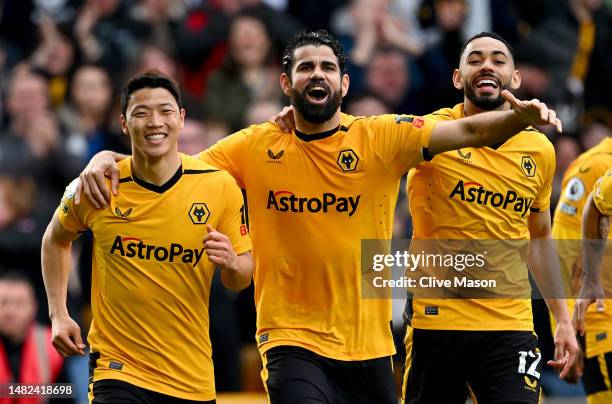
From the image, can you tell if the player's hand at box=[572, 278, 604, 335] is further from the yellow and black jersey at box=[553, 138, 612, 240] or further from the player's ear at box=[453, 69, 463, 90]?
the player's ear at box=[453, 69, 463, 90]

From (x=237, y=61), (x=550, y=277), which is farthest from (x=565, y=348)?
(x=237, y=61)

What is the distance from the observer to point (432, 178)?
32.0ft

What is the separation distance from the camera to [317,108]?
912cm

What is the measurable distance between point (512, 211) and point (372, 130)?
49.0 inches

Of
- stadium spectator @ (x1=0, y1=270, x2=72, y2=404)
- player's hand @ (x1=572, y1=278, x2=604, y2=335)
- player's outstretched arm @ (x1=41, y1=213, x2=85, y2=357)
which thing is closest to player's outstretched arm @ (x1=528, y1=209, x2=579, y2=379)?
player's hand @ (x1=572, y1=278, x2=604, y2=335)

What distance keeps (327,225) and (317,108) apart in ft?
2.54

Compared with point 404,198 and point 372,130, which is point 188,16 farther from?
point 372,130

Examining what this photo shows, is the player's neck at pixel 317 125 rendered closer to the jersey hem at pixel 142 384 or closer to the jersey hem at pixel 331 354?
the jersey hem at pixel 331 354

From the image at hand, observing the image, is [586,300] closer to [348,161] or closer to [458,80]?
[458,80]

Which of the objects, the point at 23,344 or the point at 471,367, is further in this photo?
the point at 23,344

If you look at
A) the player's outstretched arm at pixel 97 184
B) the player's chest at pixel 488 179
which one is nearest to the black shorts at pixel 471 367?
the player's chest at pixel 488 179

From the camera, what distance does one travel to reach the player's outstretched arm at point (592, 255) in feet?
33.4

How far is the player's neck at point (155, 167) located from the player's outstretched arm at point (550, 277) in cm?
278

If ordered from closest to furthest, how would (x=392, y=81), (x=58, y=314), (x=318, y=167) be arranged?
(x=58, y=314), (x=318, y=167), (x=392, y=81)
